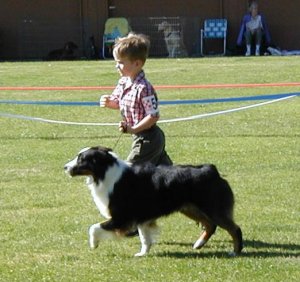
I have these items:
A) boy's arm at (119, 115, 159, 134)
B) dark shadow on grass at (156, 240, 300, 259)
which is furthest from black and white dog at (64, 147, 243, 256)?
boy's arm at (119, 115, 159, 134)

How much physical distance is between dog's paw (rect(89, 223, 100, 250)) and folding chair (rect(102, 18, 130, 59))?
28773 mm

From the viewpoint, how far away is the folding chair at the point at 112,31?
36.1 metres

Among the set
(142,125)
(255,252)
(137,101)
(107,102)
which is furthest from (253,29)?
(255,252)

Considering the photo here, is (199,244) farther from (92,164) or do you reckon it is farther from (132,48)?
(132,48)

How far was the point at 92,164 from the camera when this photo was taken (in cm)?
739

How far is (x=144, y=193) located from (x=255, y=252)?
0.98 meters

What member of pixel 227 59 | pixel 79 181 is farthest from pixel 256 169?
pixel 227 59

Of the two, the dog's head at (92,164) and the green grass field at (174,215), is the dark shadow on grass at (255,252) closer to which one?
the green grass field at (174,215)

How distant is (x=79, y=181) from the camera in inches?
424

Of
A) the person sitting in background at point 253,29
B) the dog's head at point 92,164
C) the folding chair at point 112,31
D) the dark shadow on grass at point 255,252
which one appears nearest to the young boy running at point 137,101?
the dog's head at point 92,164

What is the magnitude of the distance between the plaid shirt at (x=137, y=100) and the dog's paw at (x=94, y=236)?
3.34 feet

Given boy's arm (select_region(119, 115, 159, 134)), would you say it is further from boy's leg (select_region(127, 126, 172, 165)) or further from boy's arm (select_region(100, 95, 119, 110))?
boy's arm (select_region(100, 95, 119, 110))

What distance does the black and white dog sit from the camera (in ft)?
24.4

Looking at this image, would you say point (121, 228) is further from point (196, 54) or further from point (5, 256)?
point (196, 54)
